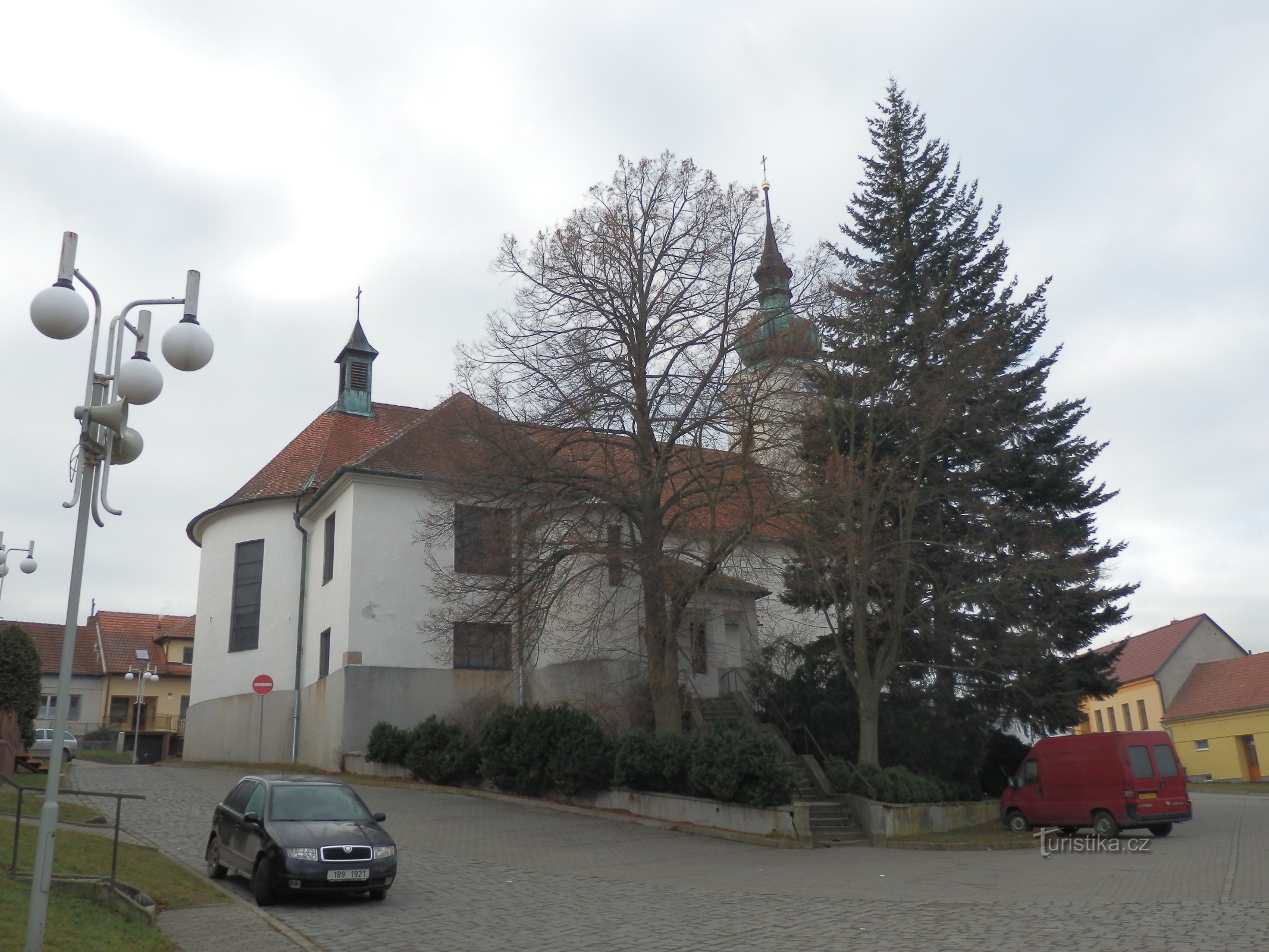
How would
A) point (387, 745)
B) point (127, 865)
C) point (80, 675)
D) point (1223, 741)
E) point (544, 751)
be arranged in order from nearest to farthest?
1. point (127, 865)
2. point (544, 751)
3. point (387, 745)
4. point (1223, 741)
5. point (80, 675)

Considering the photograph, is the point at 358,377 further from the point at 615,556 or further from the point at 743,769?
the point at 743,769

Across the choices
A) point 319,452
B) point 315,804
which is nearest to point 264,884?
point 315,804

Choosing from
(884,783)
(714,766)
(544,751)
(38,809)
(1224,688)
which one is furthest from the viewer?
(1224,688)

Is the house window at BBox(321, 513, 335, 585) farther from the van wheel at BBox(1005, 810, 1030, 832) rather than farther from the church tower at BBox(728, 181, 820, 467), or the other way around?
the van wheel at BBox(1005, 810, 1030, 832)

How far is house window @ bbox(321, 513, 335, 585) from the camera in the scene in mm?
31125

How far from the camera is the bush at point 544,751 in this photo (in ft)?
74.1

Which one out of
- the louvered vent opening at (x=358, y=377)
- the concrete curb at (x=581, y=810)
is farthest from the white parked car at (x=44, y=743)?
the concrete curb at (x=581, y=810)

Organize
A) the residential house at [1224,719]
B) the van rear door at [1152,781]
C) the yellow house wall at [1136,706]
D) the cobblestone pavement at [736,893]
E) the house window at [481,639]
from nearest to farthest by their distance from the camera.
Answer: the cobblestone pavement at [736,893] → the van rear door at [1152,781] → the house window at [481,639] → the residential house at [1224,719] → the yellow house wall at [1136,706]

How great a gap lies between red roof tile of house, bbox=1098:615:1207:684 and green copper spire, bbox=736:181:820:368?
41265mm

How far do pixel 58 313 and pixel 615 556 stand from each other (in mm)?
14372

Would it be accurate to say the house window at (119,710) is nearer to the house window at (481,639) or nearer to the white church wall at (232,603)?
the white church wall at (232,603)

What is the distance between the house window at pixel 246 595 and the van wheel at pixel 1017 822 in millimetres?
22385

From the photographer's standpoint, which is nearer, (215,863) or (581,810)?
(215,863)

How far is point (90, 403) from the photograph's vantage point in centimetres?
913
